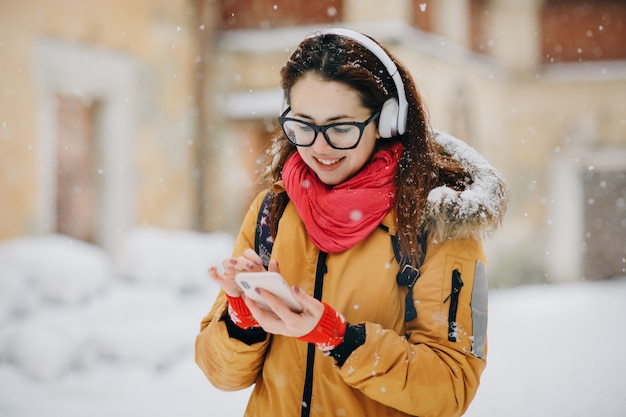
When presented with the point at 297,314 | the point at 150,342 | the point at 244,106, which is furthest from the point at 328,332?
the point at 244,106

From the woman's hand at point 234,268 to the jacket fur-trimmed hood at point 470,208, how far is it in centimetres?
44

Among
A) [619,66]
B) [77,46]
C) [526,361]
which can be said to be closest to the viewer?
[526,361]

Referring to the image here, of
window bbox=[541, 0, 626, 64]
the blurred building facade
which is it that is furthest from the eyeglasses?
window bbox=[541, 0, 626, 64]

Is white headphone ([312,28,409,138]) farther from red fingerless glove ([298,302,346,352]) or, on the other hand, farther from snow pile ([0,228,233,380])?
snow pile ([0,228,233,380])

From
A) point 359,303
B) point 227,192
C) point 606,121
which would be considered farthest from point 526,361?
point 606,121

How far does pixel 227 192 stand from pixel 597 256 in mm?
7050

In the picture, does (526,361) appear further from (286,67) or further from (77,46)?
(77,46)

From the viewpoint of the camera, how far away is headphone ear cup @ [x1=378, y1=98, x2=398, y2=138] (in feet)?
5.76

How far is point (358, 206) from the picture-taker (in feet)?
5.57

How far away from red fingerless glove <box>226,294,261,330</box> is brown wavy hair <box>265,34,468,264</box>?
25cm

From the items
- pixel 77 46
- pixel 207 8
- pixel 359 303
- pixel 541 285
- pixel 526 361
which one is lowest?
pixel 541 285

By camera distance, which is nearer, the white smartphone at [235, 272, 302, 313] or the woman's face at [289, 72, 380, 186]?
the white smartphone at [235, 272, 302, 313]

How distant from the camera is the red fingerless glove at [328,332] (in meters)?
1.49

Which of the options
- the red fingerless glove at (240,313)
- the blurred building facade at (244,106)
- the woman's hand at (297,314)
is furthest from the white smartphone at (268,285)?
the blurred building facade at (244,106)
